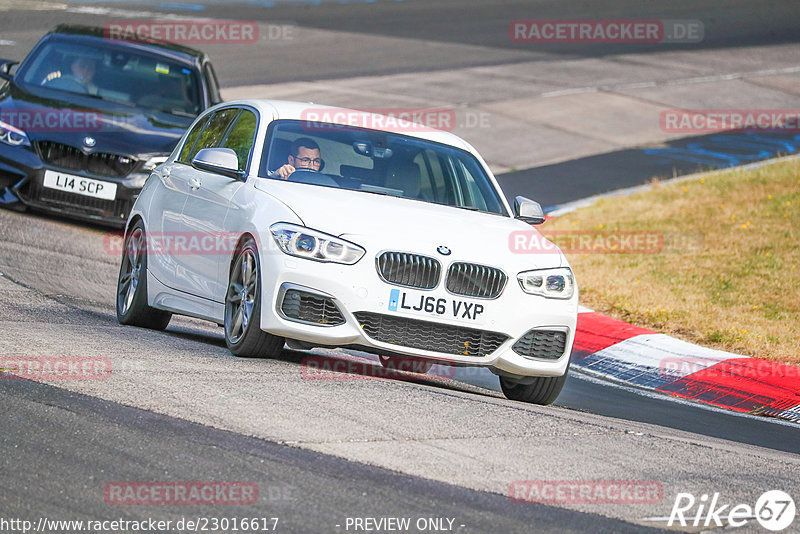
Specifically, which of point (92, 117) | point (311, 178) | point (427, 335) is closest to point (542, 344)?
point (427, 335)

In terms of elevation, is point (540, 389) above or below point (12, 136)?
below

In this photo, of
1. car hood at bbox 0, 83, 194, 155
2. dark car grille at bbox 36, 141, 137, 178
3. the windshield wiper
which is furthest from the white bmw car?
the windshield wiper

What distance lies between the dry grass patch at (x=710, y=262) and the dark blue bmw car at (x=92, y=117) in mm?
4403

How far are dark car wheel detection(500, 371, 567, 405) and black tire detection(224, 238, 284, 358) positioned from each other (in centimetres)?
159

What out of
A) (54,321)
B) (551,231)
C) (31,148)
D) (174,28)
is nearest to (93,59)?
(31,148)

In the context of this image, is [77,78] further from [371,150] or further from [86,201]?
[371,150]

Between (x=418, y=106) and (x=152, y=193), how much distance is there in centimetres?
1414

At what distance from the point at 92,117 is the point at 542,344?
7.05m

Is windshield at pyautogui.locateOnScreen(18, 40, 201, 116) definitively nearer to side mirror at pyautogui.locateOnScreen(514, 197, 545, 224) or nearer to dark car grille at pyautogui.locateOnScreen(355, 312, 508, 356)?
side mirror at pyautogui.locateOnScreen(514, 197, 545, 224)

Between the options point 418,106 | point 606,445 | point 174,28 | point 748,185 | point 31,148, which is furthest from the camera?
point 174,28

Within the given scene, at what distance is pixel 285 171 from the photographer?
8367mm

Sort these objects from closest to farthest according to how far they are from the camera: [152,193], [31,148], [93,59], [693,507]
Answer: [693,507]
[152,193]
[31,148]
[93,59]

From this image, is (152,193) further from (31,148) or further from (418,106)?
(418,106)

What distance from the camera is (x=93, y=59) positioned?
14.5m
